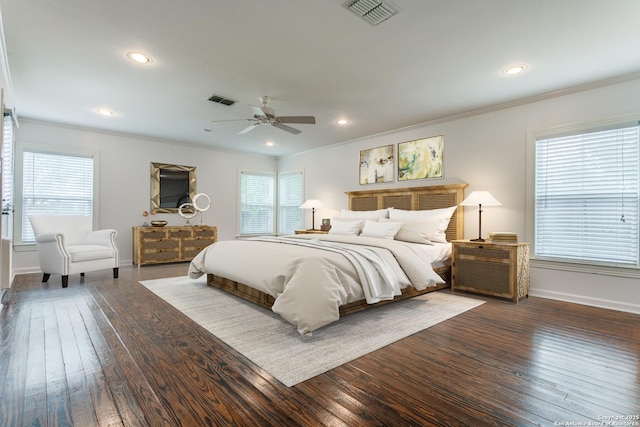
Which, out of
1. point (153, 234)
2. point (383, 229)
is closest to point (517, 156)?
point (383, 229)

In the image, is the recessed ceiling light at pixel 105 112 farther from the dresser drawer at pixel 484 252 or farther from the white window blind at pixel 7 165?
the dresser drawer at pixel 484 252

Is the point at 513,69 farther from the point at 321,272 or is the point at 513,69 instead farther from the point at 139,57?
Answer: the point at 139,57

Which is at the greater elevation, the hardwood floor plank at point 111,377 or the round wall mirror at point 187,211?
the round wall mirror at point 187,211

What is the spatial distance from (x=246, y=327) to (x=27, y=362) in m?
1.47

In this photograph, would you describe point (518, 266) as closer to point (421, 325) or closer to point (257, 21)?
point (421, 325)

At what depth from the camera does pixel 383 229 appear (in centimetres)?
452

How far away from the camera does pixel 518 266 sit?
146 inches

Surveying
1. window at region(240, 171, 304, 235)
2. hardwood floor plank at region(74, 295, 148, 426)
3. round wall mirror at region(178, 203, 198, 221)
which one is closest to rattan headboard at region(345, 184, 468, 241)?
window at region(240, 171, 304, 235)

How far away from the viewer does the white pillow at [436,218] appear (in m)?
4.46

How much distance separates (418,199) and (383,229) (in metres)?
1.09

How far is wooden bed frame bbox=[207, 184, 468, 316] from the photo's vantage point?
341 cm

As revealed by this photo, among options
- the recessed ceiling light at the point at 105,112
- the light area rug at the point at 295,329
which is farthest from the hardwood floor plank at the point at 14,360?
the recessed ceiling light at the point at 105,112

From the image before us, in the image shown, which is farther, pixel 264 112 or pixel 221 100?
pixel 221 100

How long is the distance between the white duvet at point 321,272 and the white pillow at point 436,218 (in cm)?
45
